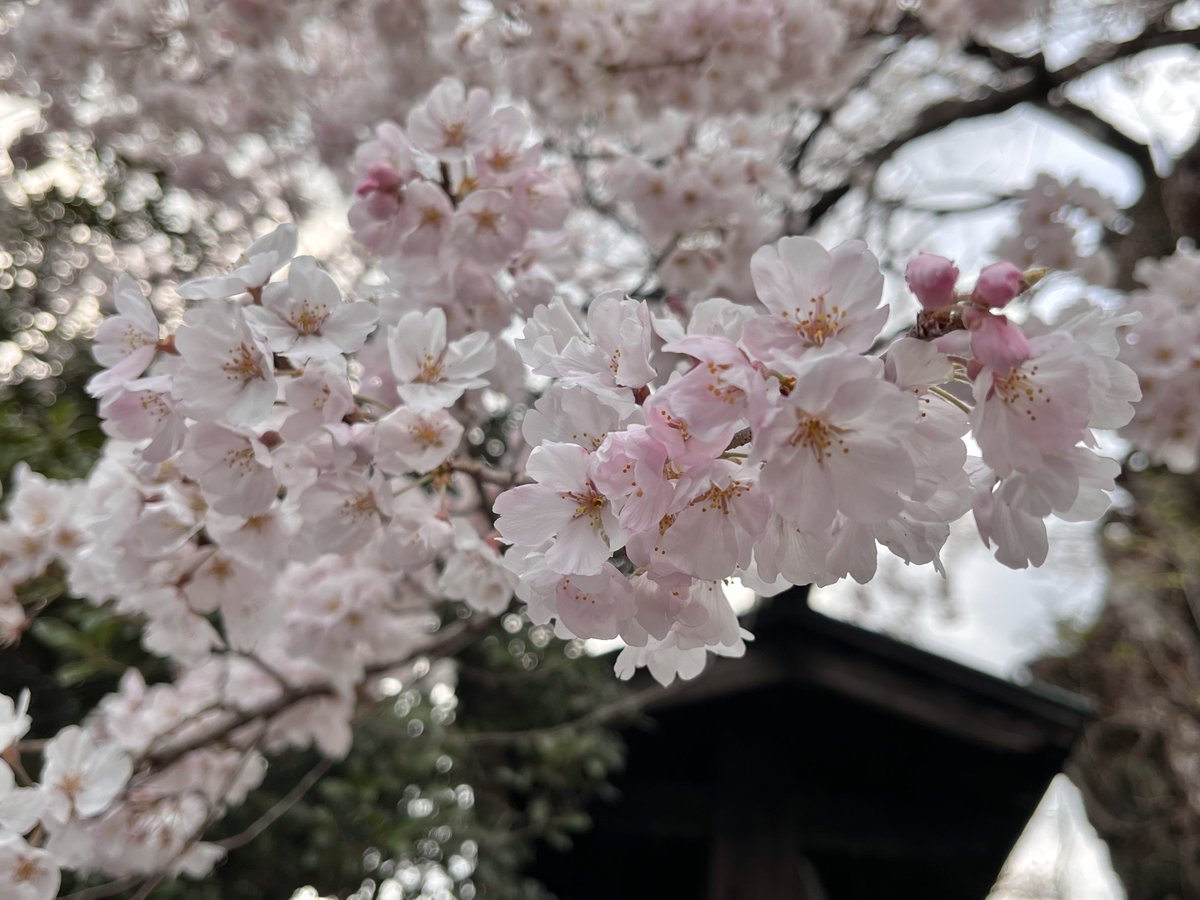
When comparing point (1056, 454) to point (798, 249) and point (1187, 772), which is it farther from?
point (1187, 772)

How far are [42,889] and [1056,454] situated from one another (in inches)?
44.7

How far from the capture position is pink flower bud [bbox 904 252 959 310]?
581mm

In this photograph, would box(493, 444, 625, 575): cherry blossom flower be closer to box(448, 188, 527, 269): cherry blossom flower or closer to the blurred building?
box(448, 188, 527, 269): cherry blossom flower

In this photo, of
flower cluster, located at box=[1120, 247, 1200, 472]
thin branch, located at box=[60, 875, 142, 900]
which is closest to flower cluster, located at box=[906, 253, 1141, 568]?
flower cluster, located at box=[1120, 247, 1200, 472]

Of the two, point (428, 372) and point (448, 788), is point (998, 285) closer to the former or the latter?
point (428, 372)

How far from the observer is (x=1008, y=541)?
64cm

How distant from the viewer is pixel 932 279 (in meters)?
0.58

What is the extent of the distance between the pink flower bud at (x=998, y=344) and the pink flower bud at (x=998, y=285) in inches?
0.5

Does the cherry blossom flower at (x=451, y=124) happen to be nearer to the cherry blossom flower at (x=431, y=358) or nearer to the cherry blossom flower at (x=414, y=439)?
the cherry blossom flower at (x=431, y=358)

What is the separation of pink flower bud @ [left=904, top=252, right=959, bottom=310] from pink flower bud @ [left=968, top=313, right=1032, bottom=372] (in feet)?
0.11

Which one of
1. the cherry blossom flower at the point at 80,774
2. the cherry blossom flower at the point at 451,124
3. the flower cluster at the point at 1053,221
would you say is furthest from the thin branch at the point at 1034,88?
the cherry blossom flower at the point at 80,774

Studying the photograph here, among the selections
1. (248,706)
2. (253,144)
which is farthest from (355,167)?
(253,144)

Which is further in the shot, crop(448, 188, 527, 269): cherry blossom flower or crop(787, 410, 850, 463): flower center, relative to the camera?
crop(448, 188, 527, 269): cherry blossom flower

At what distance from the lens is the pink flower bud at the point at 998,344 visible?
0.55 meters
